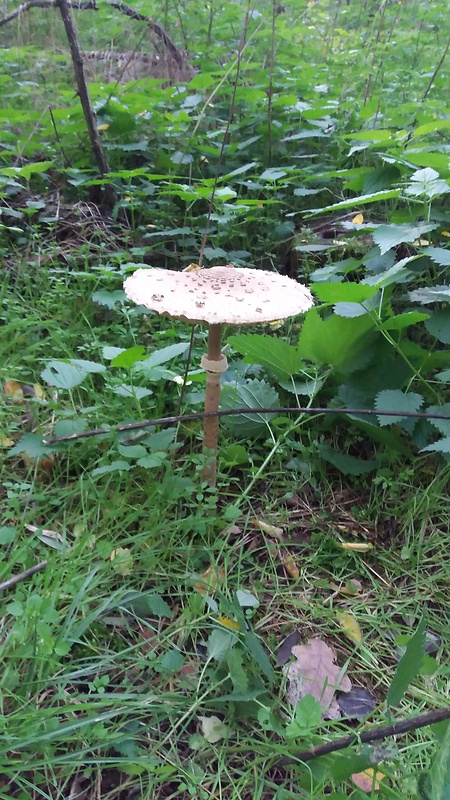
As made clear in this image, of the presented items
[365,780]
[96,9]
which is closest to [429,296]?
[365,780]

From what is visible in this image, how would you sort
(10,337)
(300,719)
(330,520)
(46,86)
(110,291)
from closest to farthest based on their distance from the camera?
(300,719)
(330,520)
(10,337)
(110,291)
(46,86)

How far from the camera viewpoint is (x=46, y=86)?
14.5 ft

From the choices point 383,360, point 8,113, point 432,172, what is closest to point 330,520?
point 383,360

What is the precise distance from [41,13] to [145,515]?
5.82 m

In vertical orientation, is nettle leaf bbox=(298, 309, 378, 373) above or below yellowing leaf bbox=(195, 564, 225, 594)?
above

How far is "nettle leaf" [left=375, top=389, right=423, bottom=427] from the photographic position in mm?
1899

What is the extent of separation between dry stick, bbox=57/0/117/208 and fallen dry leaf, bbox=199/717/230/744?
3265 millimetres

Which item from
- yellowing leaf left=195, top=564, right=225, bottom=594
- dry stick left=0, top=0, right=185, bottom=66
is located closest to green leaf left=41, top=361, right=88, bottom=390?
yellowing leaf left=195, top=564, right=225, bottom=594

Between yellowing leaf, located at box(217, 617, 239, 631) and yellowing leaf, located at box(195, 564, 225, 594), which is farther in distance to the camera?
yellowing leaf, located at box(195, 564, 225, 594)

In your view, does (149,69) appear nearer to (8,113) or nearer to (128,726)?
(8,113)

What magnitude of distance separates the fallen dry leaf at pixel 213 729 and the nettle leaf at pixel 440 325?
5.34 feet

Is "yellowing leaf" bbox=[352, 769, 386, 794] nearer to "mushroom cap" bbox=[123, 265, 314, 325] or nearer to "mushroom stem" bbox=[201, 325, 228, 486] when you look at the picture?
"mushroom stem" bbox=[201, 325, 228, 486]

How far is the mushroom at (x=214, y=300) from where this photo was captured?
154 centimetres

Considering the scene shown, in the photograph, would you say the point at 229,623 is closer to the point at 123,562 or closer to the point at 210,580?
the point at 210,580
